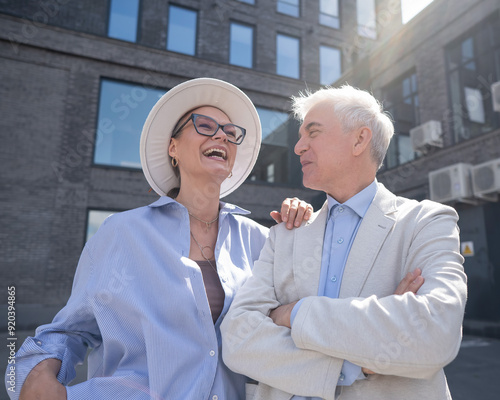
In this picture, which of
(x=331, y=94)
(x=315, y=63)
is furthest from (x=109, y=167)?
(x=331, y=94)

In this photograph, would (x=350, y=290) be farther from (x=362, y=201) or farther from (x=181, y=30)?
(x=181, y=30)

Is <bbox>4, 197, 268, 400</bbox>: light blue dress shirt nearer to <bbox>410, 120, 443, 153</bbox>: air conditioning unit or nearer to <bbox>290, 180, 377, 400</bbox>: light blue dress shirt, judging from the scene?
<bbox>290, 180, 377, 400</bbox>: light blue dress shirt

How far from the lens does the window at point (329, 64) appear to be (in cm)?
1619

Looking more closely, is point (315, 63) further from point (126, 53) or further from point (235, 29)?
point (126, 53)

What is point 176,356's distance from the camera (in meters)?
1.68

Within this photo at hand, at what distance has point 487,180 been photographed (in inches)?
365

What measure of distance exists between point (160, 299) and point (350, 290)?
85cm

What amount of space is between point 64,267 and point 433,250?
11.4 m

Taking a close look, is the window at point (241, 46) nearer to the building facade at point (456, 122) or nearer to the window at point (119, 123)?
the window at point (119, 123)

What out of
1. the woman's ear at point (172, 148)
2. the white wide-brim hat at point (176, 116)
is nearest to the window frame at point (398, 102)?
the white wide-brim hat at point (176, 116)

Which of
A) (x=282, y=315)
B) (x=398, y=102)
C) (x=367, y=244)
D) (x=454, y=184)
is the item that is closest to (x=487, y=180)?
(x=454, y=184)

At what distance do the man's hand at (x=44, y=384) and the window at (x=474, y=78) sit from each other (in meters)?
11.3

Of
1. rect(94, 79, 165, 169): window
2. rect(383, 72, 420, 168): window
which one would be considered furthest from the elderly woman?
rect(383, 72, 420, 168): window

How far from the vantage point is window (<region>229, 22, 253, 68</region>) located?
1467 cm
